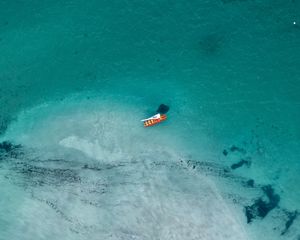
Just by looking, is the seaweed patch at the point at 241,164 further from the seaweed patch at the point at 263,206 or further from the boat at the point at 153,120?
the boat at the point at 153,120

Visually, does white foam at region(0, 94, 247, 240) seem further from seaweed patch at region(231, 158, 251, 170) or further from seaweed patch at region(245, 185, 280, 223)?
seaweed patch at region(231, 158, 251, 170)

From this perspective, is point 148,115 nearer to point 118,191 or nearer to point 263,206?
point 118,191

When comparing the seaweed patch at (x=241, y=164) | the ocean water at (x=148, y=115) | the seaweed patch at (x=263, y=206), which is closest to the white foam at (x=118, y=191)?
the ocean water at (x=148, y=115)

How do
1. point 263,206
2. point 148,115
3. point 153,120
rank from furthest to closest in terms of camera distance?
point 148,115
point 153,120
point 263,206

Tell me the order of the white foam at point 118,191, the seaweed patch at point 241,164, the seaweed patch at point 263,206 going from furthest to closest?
1. the seaweed patch at point 241,164
2. the seaweed patch at point 263,206
3. the white foam at point 118,191

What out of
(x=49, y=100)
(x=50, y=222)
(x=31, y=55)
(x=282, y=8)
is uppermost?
(x=282, y=8)

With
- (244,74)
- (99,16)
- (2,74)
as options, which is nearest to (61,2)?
(99,16)

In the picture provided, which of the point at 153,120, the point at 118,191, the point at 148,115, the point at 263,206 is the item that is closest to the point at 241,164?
the point at 263,206

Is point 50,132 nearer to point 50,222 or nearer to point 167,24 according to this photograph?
point 50,222

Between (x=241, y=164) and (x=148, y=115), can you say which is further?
(x=148, y=115)
